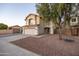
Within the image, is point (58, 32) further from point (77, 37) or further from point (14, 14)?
point (14, 14)

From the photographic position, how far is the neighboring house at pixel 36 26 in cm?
260

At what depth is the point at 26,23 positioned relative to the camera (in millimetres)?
2633

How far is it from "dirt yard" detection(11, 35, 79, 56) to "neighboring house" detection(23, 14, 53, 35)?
0.09m

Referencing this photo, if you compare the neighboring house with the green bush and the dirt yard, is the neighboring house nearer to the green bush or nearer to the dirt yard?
the dirt yard

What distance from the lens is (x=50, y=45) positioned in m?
2.55

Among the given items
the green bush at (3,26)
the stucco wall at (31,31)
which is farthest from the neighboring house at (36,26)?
the green bush at (3,26)

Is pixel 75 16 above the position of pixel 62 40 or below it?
above

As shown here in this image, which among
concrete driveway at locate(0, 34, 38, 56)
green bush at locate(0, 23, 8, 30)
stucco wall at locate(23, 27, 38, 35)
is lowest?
concrete driveway at locate(0, 34, 38, 56)

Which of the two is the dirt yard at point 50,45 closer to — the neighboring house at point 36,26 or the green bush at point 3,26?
the neighboring house at point 36,26

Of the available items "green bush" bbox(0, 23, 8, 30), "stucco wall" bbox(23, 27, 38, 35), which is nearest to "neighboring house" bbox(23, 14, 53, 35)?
"stucco wall" bbox(23, 27, 38, 35)

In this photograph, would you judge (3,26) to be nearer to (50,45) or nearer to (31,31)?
(31,31)

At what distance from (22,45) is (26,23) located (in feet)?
1.07

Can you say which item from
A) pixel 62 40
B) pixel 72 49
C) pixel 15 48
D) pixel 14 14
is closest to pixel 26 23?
pixel 14 14

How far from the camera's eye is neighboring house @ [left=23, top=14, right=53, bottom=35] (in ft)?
8.52
